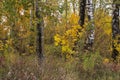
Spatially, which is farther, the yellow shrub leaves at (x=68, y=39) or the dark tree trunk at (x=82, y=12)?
the dark tree trunk at (x=82, y=12)

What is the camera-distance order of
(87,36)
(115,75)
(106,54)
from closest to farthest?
(115,75), (87,36), (106,54)

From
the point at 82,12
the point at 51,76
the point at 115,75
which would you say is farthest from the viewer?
the point at 82,12

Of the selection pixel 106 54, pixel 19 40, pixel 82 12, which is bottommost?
pixel 106 54

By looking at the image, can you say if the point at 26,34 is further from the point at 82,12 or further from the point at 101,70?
the point at 101,70

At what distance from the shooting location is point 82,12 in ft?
55.0

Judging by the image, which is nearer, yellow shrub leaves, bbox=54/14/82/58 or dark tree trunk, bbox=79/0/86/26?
yellow shrub leaves, bbox=54/14/82/58

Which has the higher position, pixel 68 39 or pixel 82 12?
pixel 82 12

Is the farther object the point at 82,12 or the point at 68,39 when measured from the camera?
the point at 82,12

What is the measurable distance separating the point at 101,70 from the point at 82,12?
613 centimetres

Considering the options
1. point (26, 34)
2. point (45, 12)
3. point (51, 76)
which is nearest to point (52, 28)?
point (26, 34)

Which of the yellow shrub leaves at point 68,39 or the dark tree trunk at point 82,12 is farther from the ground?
the dark tree trunk at point 82,12

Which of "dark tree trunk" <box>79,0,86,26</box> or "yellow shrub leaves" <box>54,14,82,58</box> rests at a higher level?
"dark tree trunk" <box>79,0,86,26</box>

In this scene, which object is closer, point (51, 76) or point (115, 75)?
point (51, 76)

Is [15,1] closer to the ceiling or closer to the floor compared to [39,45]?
closer to the ceiling
